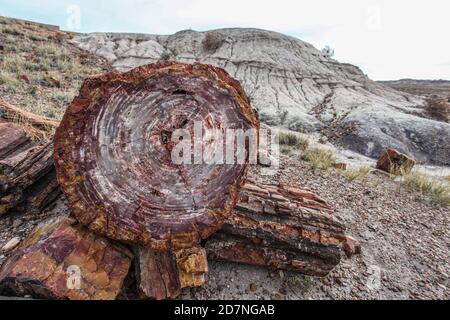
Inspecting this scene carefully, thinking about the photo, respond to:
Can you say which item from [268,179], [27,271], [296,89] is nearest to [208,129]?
[27,271]

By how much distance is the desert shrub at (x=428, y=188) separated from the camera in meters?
4.02

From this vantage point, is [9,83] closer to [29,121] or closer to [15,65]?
[15,65]

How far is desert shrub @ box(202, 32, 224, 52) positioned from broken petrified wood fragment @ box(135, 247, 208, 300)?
17233mm

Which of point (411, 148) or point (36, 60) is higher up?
point (36, 60)

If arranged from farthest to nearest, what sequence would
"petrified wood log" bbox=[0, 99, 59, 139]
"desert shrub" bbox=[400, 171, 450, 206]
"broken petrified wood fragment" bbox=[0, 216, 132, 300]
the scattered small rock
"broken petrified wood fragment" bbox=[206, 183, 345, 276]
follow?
"desert shrub" bbox=[400, 171, 450, 206], "petrified wood log" bbox=[0, 99, 59, 139], the scattered small rock, "broken petrified wood fragment" bbox=[206, 183, 345, 276], "broken petrified wood fragment" bbox=[0, 216, 132, 300]

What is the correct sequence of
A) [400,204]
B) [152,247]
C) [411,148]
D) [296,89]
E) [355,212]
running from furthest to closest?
[296,89], [411,148], [400,204], [355,212], [152,247]

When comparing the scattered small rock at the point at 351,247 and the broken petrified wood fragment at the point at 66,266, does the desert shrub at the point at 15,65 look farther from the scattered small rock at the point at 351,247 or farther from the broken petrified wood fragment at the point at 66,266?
the scattered small rock at the point at 351,247

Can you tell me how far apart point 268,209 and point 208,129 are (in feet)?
2.76

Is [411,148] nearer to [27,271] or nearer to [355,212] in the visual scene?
[355,212]

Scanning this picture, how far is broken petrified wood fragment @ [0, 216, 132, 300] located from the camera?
5.14ft

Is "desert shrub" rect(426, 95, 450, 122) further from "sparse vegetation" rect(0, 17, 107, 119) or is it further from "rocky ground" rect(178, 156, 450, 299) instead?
"sparse vegetation" rect(0, 17, 107, 119)

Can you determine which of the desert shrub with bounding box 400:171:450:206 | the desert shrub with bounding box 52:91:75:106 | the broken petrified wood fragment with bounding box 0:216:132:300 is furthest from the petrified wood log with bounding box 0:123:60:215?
the desert shrub with bounding box 400:171:450:206

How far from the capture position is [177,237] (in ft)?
5.69

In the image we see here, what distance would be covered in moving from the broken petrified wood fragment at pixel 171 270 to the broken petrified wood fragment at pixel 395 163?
4.50 metres
